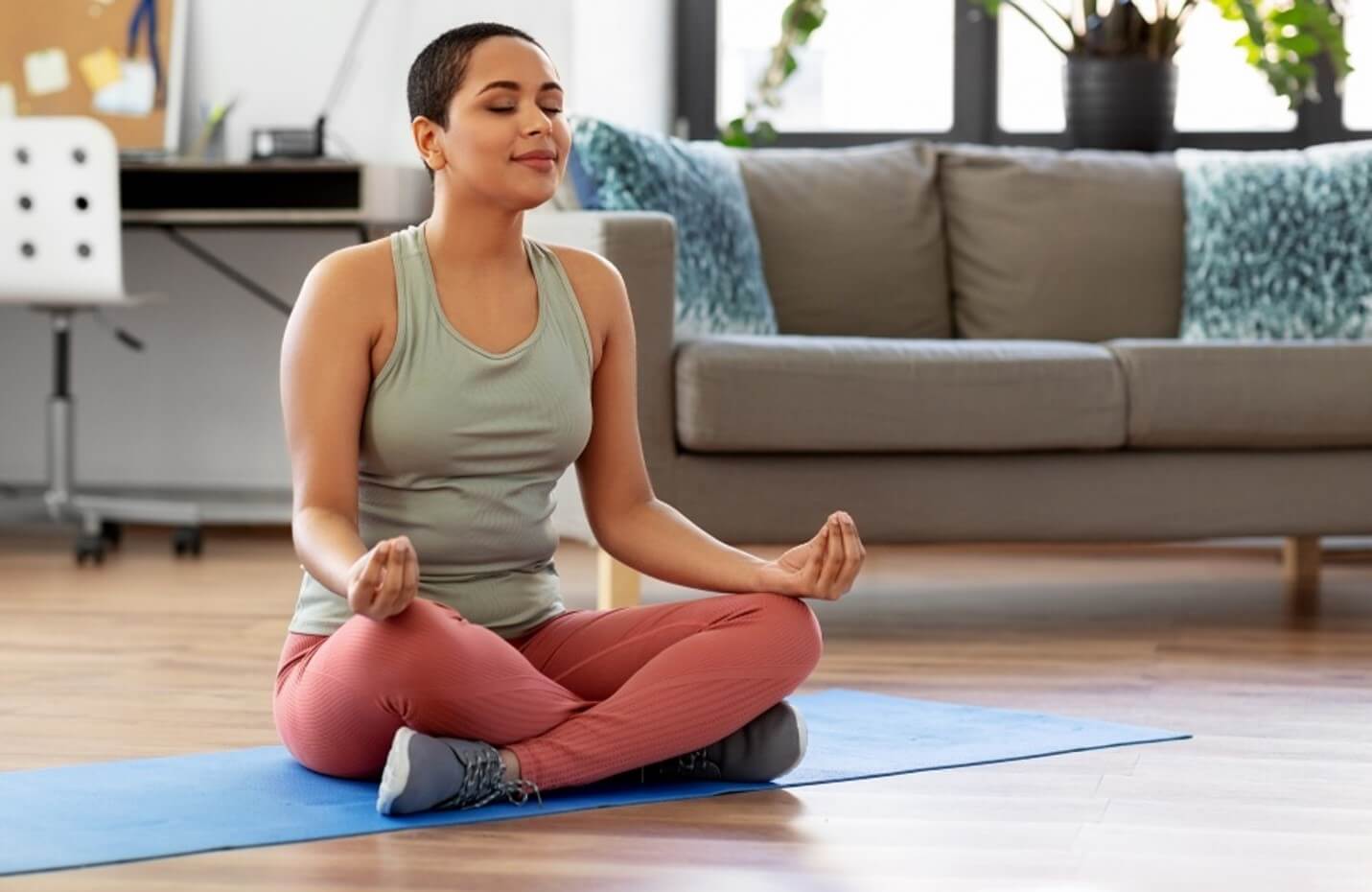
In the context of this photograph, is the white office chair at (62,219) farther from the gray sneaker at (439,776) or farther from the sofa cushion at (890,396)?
the gray sneaker at (439,776)

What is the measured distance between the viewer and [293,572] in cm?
388

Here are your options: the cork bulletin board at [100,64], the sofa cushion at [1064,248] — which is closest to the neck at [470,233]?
the sofa cushion at [1064,248]

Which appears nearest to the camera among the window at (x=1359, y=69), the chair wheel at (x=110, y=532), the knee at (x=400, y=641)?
the knee at (x=400, y=641)

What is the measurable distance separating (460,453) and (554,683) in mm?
241

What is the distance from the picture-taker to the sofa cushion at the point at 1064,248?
12.2 feet

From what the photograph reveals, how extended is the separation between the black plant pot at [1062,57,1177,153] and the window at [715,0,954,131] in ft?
2.04

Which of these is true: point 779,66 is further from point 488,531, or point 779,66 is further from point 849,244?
point 488,531

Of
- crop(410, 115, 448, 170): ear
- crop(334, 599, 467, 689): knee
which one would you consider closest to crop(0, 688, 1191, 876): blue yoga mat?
crop(334, 599, 467, 689): knee

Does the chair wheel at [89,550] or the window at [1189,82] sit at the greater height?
the window at [1189,82]

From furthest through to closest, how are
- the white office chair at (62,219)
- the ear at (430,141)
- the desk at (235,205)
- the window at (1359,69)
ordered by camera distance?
the window at (1359,69), the desk at (235,205), the white office chair at (62,219), the ear at (430,141)

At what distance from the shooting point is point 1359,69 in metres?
4.58

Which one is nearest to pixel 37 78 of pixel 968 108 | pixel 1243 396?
pixel 968 108

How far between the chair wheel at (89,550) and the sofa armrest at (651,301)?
151 centimetres

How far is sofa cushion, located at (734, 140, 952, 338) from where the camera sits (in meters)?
3.66
